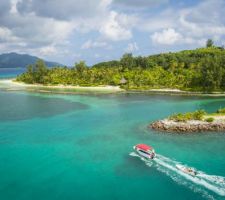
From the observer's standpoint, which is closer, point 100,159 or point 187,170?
point 187,170

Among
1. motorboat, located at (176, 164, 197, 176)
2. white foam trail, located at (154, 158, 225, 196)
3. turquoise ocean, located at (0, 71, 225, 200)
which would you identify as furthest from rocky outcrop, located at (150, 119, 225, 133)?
motorboat, located at (176, 164, 197, 176)

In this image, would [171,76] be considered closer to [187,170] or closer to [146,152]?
[146,152]

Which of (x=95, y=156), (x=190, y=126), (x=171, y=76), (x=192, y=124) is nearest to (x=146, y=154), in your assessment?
(x=95, y=156)

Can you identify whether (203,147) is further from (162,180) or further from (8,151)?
(8,151)

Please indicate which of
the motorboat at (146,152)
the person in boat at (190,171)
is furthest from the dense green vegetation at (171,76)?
the person in boat at (190,171)

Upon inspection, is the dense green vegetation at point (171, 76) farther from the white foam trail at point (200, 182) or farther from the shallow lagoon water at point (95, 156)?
the white foam trail at point (200, 182)
